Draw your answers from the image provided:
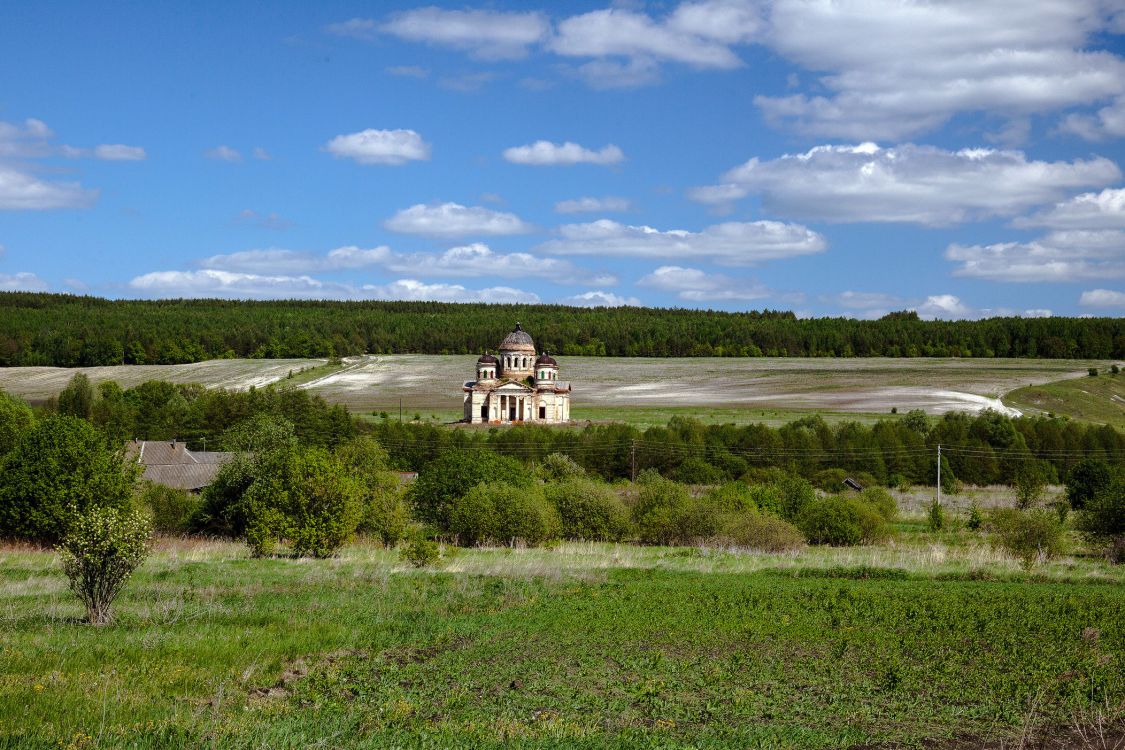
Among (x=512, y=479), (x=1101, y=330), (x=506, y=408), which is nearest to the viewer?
(x=512, y=479)

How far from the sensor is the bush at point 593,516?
4219 cm

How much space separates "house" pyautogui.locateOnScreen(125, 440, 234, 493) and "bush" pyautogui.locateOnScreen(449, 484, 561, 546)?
20.2 meters

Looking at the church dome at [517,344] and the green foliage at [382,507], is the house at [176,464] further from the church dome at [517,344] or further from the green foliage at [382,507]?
the church dome at [517,344]

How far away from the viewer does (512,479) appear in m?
43.8

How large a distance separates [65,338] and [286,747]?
15038 cm

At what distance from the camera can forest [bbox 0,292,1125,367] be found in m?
142

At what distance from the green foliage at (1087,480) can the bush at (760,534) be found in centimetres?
2707

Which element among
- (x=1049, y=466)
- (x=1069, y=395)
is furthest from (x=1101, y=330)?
(x=1049, y=466)

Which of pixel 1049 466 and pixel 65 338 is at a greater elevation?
pixel 65 338

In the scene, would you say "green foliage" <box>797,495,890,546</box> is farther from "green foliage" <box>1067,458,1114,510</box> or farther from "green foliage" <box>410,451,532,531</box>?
"green foliage" <box>1067,458,1114,510</box>

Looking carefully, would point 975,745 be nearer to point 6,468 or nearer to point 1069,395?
point 6,468

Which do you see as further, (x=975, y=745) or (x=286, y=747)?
(x=975, y=745)

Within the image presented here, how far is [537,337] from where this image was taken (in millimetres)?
167000

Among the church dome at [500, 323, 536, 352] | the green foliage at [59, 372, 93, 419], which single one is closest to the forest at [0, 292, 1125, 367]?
the green foliage at [59, 372, 93, 419]
